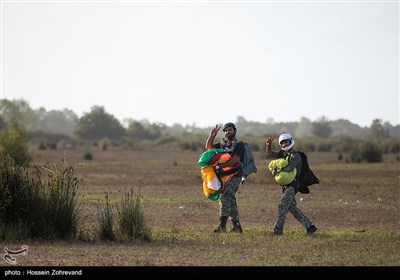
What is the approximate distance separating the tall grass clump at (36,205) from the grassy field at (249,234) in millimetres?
380

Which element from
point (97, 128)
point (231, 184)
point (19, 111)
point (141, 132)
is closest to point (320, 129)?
point (141, 132)

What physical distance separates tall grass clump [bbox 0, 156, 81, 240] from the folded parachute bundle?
3.05 m

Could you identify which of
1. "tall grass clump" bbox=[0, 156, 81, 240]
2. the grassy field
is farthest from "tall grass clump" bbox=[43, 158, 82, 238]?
the grassy field

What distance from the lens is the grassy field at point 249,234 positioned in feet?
40.1

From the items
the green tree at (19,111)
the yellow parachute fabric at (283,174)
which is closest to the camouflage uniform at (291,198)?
the yellow parachute fabric at (283,174)

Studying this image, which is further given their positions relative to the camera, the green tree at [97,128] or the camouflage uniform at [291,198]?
the green tree at [97,128]

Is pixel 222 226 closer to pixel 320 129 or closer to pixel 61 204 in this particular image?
pixel 61 204

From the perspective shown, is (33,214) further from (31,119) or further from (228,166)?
(31,119)

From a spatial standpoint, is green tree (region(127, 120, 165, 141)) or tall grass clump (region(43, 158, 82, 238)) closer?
tall grass clump (region(43, 158, 82, 238))

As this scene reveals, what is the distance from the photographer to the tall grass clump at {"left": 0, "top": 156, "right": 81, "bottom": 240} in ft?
46.3

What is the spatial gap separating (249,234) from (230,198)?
0.93 m

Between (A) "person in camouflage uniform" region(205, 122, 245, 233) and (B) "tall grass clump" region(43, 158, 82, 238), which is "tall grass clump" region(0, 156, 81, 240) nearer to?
(B) "tall grass clump" region(43, 158, 82, 238)

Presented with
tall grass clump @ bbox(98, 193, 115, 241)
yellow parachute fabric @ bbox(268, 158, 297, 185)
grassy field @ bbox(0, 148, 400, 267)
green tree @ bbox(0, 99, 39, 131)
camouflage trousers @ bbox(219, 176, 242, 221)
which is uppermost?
green tree @ bbox(0, 99, 39, 131)

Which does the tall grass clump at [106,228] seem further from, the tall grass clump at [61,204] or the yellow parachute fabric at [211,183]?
the yellow parachute fabric at [211,183]
